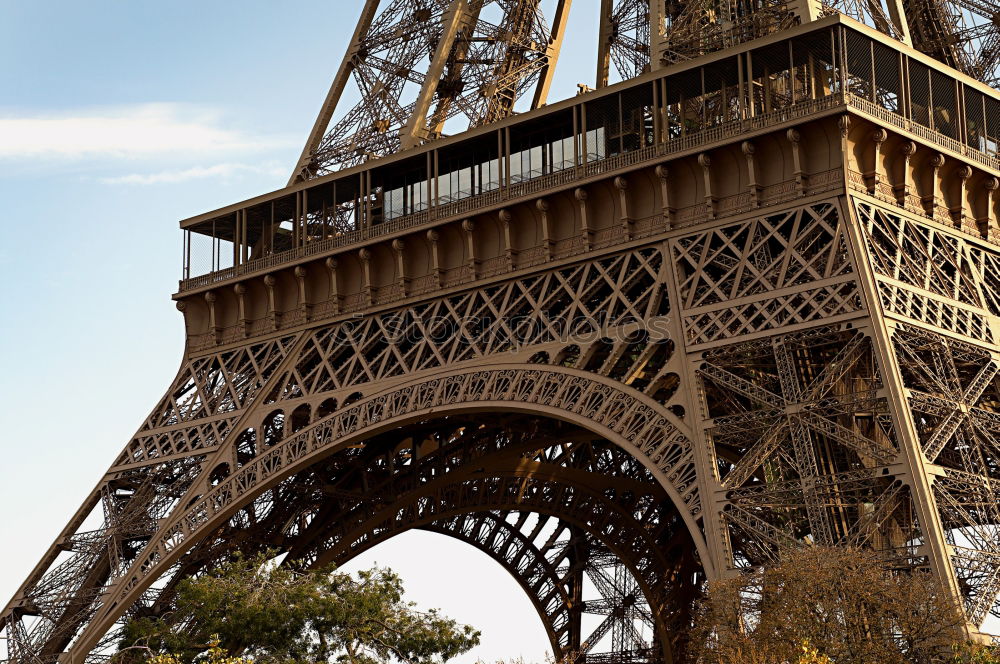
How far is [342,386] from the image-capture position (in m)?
36.6

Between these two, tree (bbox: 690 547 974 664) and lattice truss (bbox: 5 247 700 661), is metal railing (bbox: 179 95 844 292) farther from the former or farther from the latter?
tree (bbox: 690 547 974 664)

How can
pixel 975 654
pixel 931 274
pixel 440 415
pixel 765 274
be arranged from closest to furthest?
pixel 975 654 → pixel 765 274 → pixel 931 274 → pixel 440 415

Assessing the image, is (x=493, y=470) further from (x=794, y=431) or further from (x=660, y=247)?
(x=794, y=431)

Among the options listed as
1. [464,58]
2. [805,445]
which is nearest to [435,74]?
[464,58]

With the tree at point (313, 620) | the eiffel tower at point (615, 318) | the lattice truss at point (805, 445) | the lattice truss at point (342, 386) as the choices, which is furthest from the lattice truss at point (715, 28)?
the tree at point (313, 620)

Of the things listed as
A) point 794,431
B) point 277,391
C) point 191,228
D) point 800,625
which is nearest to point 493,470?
point 277,391

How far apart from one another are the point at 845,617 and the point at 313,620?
429 inches

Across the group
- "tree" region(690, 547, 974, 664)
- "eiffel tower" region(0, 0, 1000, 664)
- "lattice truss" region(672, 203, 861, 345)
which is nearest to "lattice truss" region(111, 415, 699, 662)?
"eiffel tower" region(0, 0, 1000, 664)

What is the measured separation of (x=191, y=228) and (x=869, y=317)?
18157 millimetres

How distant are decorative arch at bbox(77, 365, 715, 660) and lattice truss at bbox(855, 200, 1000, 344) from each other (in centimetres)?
442

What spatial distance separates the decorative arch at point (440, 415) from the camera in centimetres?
3031

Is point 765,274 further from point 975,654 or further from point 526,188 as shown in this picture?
point 975,654

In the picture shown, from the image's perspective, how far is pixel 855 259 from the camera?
29875mm

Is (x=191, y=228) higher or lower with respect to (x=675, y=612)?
higher
